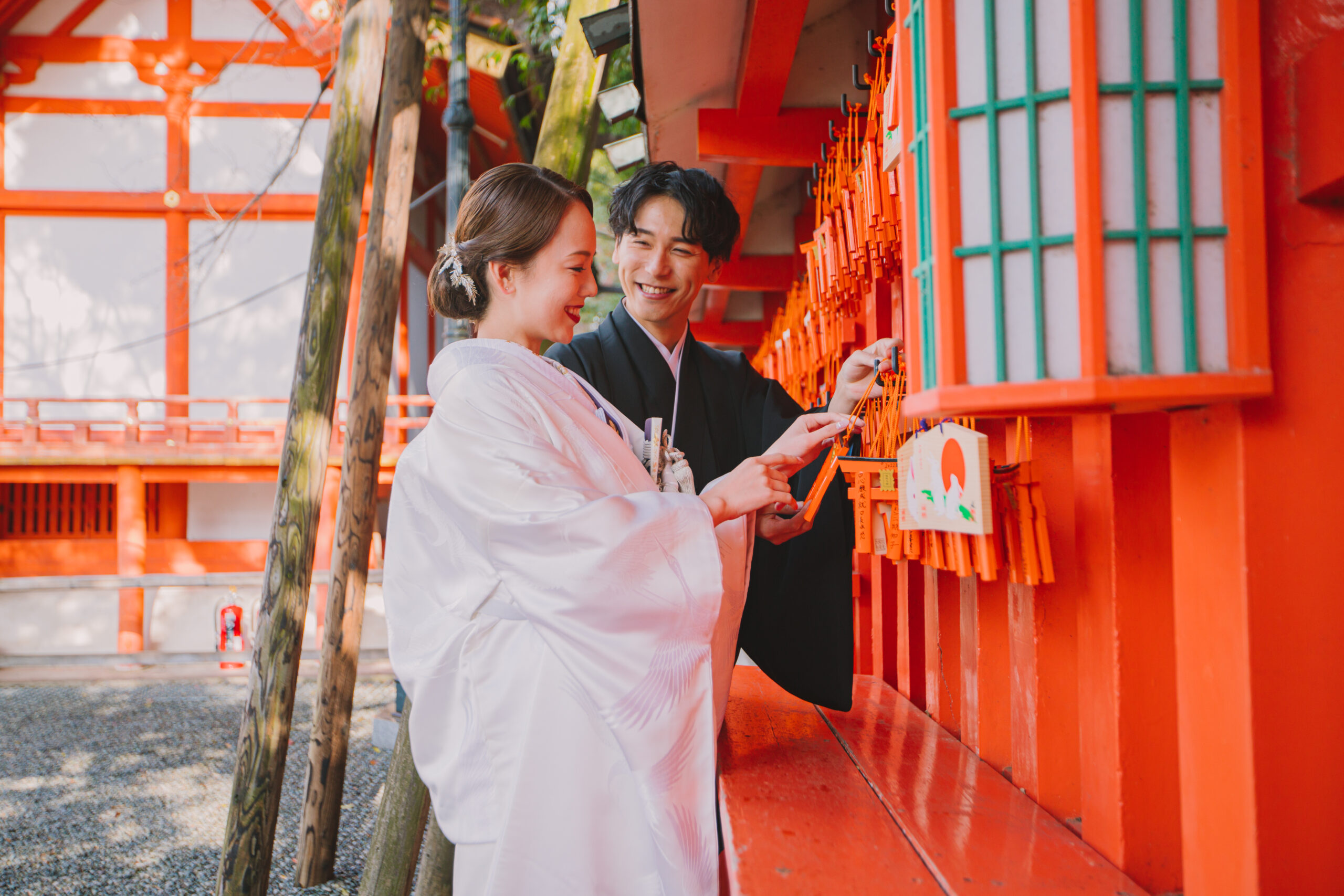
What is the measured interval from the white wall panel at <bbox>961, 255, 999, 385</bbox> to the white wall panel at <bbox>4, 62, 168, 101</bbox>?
1230cm

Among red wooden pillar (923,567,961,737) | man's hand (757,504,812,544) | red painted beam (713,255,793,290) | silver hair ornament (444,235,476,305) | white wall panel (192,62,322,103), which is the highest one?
white wall panel (192,62,322,103)

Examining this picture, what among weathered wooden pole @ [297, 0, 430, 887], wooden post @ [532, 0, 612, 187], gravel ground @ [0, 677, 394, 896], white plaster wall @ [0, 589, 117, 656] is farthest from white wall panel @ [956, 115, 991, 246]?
white plaster wall @ [0, 589, 117, 656]

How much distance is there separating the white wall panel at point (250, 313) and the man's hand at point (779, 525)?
9797mm

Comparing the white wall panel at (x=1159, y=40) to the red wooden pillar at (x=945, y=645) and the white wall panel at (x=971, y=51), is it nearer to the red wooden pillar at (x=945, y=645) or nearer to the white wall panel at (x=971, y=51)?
the white wall panel at (x=971, y=51)

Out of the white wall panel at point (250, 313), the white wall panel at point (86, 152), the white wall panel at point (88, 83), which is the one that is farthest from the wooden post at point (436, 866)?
the white wall panel at point (88, 83)

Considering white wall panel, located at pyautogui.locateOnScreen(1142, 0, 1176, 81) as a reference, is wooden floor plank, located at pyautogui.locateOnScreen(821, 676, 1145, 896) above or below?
below

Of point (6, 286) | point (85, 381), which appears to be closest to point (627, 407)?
point (85, 381)

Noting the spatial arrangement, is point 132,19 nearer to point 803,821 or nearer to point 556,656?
point 556,656

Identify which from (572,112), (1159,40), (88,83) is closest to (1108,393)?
(1159,40)

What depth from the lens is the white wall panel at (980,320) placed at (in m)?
0.87

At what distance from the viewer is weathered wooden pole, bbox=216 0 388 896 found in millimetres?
2662

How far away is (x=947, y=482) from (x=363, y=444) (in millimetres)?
2411

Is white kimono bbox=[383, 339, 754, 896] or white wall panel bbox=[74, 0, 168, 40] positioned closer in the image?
white kimono bbox=[383, 339, 754, 896]

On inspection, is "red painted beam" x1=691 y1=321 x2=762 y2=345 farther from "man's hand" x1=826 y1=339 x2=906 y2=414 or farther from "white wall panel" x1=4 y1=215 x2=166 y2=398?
"white wall panel" x1=4 y1=215 x2=166 y2=398
